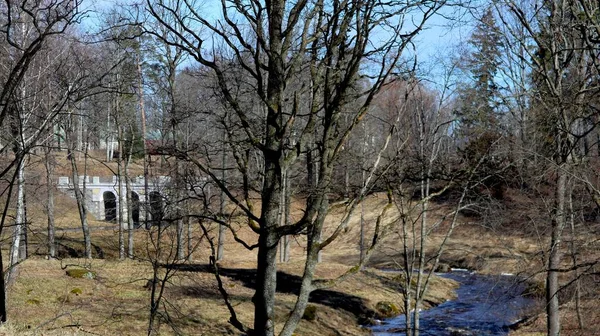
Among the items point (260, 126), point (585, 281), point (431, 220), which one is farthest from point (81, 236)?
point (260, 126)

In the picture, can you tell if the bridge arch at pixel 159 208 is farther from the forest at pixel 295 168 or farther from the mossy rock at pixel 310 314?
the mossy rock at pixel 310 314

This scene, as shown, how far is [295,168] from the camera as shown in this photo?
581 inches

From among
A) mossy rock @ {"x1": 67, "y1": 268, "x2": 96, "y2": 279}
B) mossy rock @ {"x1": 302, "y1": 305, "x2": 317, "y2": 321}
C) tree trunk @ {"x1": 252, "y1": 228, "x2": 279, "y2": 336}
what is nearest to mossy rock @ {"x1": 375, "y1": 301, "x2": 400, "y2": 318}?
mossy rock @ {"x1": 302, "y1": 305, "x2": 317, "y2": 321}

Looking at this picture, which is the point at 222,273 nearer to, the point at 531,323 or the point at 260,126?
the point at 531,323

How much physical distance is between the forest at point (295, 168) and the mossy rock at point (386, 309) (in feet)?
0.43

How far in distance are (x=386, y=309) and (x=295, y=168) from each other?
10.4 metres

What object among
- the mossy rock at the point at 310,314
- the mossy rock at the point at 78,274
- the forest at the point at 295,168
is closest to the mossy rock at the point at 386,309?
the forest at the point at 295,168

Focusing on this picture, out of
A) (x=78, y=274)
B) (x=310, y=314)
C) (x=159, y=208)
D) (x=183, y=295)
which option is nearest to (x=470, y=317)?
(x=310, y=314)

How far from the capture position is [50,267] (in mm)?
21766

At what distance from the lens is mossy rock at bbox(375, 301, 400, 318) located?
22.8m

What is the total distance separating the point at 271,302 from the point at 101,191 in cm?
4949

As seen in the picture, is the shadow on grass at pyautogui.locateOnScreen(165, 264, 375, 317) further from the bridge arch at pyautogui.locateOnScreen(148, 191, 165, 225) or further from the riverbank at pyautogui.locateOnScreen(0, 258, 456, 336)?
the bridge arch at pyautogui.locateOnScreen(148, 191, 165, 225)

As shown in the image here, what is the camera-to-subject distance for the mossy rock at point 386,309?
74.7 ft

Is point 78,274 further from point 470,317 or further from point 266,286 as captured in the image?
point 266,286
